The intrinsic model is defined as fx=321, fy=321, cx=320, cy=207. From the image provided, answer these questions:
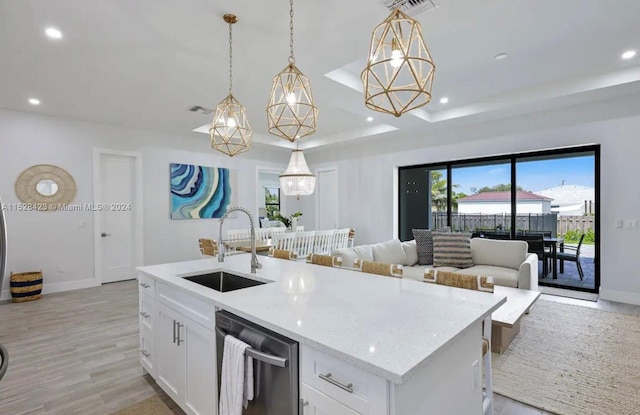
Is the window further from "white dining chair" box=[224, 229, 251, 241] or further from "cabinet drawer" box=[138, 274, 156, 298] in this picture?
"cabinet drawer" box=[138, 274, 156, 298]

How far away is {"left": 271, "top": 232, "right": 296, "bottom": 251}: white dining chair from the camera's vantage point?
15.4 ft

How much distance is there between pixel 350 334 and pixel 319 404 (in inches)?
10.5

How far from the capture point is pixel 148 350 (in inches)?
94.4

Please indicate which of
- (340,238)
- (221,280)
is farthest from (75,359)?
(340,238)

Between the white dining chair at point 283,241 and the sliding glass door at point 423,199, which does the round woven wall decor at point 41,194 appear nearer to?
the white dining chair at point 283,241

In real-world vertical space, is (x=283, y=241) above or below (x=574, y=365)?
above

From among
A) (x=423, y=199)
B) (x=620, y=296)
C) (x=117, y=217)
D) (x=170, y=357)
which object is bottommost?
(x=620, y=296)

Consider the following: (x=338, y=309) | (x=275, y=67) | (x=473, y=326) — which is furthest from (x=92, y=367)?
(x=275, y=67)

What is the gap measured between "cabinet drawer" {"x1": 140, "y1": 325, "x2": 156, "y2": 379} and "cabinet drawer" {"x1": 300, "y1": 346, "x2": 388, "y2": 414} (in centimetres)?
163

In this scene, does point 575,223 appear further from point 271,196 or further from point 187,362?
point 271,196

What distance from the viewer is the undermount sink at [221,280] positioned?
235cm

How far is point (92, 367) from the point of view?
2.72 meters

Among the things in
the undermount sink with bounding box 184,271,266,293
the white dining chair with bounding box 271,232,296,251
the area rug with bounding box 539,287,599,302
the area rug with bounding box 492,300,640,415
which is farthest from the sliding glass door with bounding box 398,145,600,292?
the undermount sink with bounding box 184,271,266,293

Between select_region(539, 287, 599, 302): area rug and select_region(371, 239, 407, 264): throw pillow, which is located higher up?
select_region(371, 239, 407, 264): throw pillow
